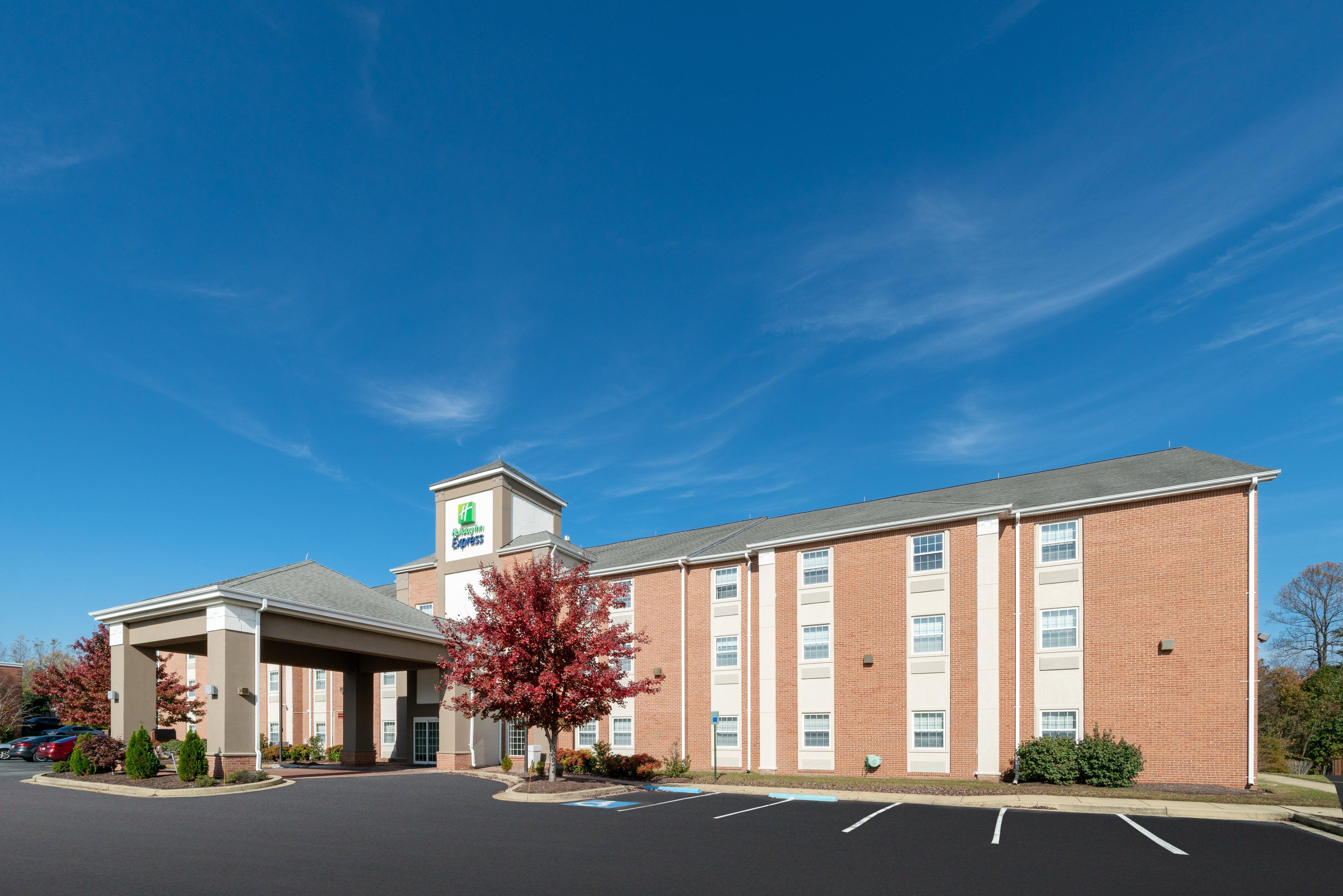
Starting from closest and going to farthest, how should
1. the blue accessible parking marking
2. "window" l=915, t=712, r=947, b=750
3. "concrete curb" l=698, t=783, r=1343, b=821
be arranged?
1. "concrete curb" l=698, t=783, r=1343, b=821
2. the blue accessible parking marking
3. "window" l=915, t=712, r=947, b=750

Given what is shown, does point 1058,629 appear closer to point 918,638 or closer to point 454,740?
point 918,638

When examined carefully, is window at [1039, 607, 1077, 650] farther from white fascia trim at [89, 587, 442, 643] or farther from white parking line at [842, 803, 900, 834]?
white fascia trim at [89, 587, 442, 643]

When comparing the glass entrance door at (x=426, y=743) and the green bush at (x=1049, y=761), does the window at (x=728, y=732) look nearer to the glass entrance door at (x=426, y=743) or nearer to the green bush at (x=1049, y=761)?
the green bush at (x=1049, y=761)

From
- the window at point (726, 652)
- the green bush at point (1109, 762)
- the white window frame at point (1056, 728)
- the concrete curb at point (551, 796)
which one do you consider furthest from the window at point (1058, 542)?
the concrete curb at point (551, 796)

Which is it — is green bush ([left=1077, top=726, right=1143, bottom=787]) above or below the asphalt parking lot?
below

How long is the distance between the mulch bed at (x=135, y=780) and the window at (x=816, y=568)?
779 inches

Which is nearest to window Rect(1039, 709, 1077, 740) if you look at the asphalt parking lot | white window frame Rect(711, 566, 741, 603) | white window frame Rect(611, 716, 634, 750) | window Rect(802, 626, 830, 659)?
window Rect(802, 626, 830, 659)

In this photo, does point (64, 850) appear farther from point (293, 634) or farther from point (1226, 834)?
point (1226, 834)

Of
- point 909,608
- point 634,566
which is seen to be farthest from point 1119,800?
point 634,566

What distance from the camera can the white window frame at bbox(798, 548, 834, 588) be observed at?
29797mm

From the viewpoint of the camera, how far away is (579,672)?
22.5m

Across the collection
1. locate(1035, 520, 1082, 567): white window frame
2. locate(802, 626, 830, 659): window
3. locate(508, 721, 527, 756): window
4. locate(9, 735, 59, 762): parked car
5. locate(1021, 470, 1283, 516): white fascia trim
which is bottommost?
locate(9, 735, 59, 762): parked car

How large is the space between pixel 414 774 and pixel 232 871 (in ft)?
61.7

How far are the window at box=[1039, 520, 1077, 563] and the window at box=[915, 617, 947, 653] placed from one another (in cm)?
394
